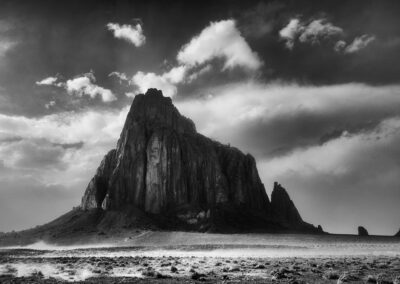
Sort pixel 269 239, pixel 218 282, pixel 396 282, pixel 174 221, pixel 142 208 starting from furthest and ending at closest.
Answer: pixel 142 208
pixel 174 221
pixel 269 239
pixel 218 282
pixel 396 282

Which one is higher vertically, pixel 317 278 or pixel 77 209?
pixel 77 209

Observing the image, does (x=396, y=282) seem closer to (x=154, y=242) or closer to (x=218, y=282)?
(x=218, y=282)

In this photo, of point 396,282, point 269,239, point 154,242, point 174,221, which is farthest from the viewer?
point 174,221

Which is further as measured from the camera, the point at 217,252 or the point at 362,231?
the point at 362,231

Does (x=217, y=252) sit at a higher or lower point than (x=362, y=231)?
lower

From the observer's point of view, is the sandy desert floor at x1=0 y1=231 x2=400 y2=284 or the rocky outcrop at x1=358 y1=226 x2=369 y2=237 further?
the rocky outcrop at x1=358 y1=226 x2=369 y2=237

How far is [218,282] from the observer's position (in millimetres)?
22531

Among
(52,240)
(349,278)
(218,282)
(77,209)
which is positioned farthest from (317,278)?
(77,209)

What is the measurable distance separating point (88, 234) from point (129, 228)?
1584cm

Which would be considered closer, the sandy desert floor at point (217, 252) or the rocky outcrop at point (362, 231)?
the sandy desert floor at point (217, 252)

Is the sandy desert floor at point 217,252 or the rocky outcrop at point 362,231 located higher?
the rocky outcrop at point 362,231

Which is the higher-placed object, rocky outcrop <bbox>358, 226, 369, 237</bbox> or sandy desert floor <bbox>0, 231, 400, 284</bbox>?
rocky outcrop <bbox>358, 226, 369, 237</bbox>

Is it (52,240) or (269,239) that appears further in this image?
(52,240)

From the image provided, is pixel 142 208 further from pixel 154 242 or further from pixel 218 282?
pixel 218 282
